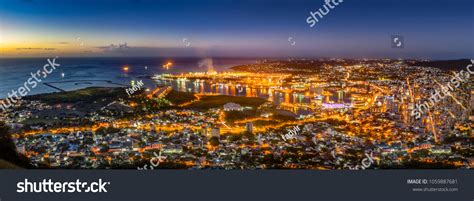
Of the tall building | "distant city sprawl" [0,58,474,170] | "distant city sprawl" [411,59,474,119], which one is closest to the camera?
"distant city sprawl" [0,58,474,170]

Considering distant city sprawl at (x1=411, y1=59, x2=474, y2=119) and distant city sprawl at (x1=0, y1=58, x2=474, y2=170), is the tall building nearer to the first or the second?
distant city sprawl at (x1=0, y1=58, x2=474, y2=170)

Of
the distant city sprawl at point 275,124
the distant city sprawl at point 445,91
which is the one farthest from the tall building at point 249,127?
the distant city sprawl at point 445,91

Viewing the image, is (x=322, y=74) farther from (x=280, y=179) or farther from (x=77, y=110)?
(x=280, y=179)

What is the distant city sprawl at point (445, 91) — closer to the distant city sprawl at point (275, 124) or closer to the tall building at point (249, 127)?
the distant city sprawl at point (275, 124)

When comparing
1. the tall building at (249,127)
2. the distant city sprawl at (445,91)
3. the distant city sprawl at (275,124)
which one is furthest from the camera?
the distant city sprawl at (445,91)

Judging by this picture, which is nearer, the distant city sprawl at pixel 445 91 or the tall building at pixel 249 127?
the tall building at pixel 249 127

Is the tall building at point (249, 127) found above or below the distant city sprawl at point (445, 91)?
below

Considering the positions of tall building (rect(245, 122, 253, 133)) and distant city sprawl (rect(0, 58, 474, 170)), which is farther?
tall building (rect(245, 122, 253, 133))

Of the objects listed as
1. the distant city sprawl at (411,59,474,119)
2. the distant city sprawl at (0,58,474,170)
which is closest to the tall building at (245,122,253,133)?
the distant city sprawl at (0,58,474,170)

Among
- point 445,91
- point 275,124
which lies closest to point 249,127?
point 275,124

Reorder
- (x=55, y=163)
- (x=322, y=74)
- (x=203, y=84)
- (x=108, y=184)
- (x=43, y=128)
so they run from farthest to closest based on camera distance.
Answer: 1. (x=203, y=84)
2. (x=322, y=74)
3. (x=43, y=128)
4. (x=55, y=163)
5. (x=108, y=184)

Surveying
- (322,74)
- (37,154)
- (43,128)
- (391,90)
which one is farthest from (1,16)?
(391,90)
